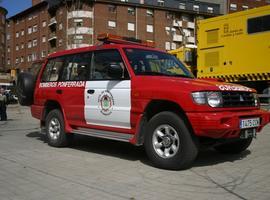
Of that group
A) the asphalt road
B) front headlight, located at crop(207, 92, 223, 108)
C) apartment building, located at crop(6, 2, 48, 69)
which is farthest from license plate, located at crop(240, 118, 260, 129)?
apartment building, located at crop(6, 2, 48, 69)

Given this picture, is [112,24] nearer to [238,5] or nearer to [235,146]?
[238,5]

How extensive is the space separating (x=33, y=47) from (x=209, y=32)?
197 feet

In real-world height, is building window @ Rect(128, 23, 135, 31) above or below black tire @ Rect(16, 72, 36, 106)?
above

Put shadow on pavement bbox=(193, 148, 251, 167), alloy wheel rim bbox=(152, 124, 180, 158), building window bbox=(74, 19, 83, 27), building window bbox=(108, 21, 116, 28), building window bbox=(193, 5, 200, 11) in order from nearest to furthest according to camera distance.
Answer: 1. alloy wheel rim bbox=(152, 124, 180, 158)
2. shadow on pavement bbox=(193, 148, 251, 167)
3. building window bbox=(74, 19, 83, 27)
4. building window bbox=(108, 21, 116, 28)
5. building window bbox=(193, 5, 200, 11)

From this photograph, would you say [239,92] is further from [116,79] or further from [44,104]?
[44,104]

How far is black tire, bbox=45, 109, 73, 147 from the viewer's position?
9180 mm

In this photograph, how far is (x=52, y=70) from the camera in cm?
976

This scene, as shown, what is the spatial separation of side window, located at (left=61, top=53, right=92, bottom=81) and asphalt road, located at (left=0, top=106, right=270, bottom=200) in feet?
4.94

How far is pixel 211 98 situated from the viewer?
646 centimetres

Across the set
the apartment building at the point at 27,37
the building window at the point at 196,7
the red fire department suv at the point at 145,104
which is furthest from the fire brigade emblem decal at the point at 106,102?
Answer: the building window at the point at 196,7

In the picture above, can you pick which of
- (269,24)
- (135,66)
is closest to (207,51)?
(269,24)

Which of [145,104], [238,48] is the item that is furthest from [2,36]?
[145,104]

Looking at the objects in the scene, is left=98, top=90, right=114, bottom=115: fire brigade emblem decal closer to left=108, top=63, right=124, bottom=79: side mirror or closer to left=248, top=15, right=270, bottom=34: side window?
left=108, top=63, right=124, bottom=79: side mirror

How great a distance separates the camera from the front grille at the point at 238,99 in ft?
21.9
